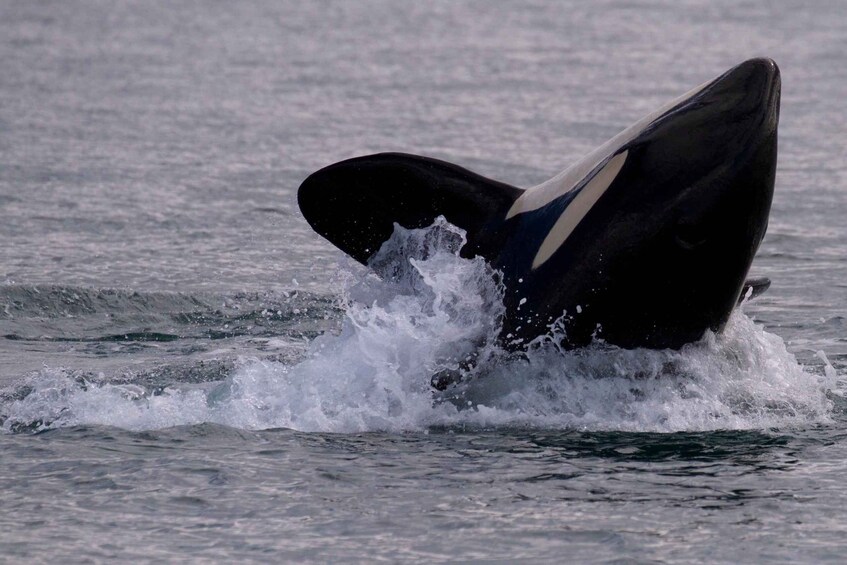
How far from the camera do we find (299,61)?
38406 mm

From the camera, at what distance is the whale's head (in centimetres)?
1073

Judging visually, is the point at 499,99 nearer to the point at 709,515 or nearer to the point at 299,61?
the point at 299,61

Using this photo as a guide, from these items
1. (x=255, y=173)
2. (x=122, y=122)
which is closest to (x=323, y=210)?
(x=255, y=173)

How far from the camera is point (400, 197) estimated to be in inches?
478

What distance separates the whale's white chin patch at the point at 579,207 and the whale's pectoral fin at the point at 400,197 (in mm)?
624

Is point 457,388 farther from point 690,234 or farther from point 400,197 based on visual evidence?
point 690,234

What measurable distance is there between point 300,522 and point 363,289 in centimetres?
346

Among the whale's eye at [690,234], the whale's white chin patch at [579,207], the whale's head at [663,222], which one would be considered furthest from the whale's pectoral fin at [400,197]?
the whale's eye at [690,234]

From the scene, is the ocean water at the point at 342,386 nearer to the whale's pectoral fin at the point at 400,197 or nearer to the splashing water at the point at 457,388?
the splashing water at the point at 457,388

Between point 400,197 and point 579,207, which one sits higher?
point 579,207

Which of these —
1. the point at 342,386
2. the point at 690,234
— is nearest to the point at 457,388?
the point at 342,386

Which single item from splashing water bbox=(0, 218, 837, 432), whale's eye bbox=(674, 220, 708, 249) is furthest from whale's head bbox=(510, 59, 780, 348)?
splashing water bbox=(0, 218, 837, 432)

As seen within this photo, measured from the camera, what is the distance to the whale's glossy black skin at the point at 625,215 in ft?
35.3

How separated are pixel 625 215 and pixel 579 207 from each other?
43 cm
